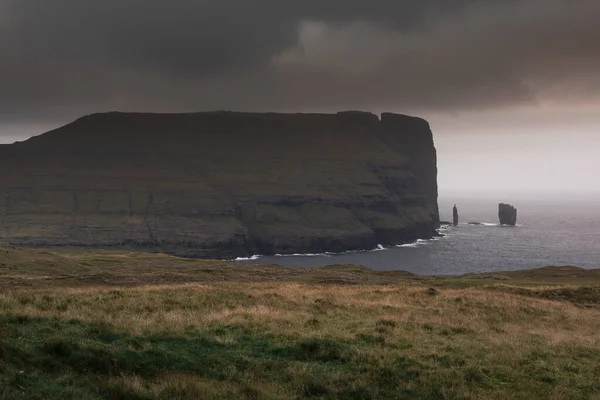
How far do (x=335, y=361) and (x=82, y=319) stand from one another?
1061 centimetres

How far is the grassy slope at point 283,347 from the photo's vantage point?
46.3 feet

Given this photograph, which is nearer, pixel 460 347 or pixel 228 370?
pixel 228 370

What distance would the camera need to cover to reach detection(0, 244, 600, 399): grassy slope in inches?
555

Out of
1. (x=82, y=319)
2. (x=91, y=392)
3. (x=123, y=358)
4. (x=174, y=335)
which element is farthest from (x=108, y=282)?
(x=91, y=392)

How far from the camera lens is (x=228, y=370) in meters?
15.9

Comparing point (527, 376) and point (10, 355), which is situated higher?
point (10, 355)

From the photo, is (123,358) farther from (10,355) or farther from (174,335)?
(174,335)

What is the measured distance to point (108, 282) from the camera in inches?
1660

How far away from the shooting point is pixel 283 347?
19.1m

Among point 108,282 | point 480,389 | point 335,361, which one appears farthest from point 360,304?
point 108,282

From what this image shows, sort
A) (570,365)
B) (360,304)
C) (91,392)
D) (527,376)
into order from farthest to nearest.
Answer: (360,304) < (570,365) < (527,376) < (91,392)

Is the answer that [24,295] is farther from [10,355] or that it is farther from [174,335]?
[10,355]

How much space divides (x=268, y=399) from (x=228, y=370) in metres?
2.85

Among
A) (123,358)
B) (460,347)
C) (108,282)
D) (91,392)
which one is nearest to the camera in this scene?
(91,392)
